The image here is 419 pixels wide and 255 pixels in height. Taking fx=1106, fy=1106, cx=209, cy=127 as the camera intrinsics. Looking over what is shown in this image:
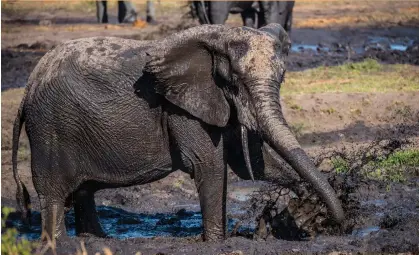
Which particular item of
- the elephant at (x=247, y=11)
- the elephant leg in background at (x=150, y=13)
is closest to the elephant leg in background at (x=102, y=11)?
the elephant leg in background at (x=150, y=13)

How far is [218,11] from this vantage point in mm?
20391

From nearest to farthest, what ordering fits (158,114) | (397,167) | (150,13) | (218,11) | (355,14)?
(158,114), (397,167), (218,11), (150,13), (355,14)

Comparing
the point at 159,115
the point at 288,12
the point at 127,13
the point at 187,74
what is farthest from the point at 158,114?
the point at 127,13

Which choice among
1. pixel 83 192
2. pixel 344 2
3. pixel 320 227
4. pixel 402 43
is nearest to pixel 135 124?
pixel 83 192

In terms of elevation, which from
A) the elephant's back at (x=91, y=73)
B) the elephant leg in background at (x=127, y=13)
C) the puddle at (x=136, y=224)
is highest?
the elephant's back at (x=91, y=73)

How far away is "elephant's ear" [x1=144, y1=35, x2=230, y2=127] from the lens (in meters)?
8.05

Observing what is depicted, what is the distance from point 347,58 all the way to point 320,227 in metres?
12.2

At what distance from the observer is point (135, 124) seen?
8406mm

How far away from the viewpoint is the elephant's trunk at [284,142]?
7.12 m

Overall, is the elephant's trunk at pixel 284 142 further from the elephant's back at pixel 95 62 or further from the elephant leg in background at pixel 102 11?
the elephant leg in background at pixel 102 11

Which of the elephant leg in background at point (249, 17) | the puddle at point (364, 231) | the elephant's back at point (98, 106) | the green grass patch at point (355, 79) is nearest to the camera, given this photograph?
the elephant's back at point (98, 106)

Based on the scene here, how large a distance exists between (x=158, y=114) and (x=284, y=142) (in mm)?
1318

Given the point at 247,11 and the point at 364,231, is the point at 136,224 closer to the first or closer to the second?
the point at 364,231

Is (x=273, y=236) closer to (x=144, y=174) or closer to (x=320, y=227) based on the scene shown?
(x=320, y=227)
